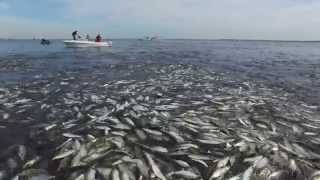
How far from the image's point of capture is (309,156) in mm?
10008

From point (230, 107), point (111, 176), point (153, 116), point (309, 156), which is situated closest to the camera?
point (111, 176)

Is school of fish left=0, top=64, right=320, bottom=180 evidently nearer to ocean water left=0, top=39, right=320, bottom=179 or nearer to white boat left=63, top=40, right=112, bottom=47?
ocean water left=0, top=39, right=320, bottom=179

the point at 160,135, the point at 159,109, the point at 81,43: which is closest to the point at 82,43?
the point at 81,43

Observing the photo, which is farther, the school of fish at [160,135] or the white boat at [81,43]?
the white boat at [81,43]

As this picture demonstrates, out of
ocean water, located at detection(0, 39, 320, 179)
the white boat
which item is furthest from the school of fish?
the white boat

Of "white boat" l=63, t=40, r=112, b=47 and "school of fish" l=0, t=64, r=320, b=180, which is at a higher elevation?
"school of fish" l=0, t=64, r=320, b=180

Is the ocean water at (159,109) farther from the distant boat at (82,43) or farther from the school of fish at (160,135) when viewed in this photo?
the distant boat at (82,43)

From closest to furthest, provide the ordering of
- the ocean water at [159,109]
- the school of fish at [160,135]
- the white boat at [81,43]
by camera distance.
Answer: the school of fish at [160,135]
the ocean water at [159,109]
the white boat at [81,43]

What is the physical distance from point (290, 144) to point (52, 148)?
20.4 ft

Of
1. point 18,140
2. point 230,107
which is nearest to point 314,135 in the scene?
point 230,107

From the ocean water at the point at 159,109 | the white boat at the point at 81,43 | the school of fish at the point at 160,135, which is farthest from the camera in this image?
the white boat at the point at 81,43

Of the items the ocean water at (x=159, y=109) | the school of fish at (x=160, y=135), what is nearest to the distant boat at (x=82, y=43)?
the ocean water at (x=159, y=109)

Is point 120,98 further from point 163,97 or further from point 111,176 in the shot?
point 111,176

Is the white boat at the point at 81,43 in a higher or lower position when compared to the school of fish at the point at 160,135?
lower
